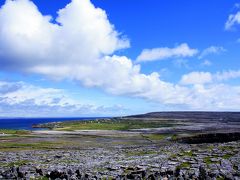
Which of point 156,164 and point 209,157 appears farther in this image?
point 209,157

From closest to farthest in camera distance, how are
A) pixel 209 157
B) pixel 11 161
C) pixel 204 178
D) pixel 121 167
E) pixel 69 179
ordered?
1. pixel 204 178
2. pixel 69 179
3. pixel 121 167
4. pixel 209 157
5. pixel 11 161

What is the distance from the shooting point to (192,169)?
3841cm

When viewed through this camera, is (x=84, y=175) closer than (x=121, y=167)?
Yes

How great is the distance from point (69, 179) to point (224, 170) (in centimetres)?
1634

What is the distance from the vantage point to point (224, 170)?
37531 millimetres

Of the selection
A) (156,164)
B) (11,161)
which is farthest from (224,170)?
(11,161)

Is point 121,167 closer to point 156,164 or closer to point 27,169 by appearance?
point 156,164

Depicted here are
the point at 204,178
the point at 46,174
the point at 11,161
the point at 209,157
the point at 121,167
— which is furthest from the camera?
the point at 11,161

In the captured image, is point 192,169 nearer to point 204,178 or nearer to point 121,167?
point 204,178

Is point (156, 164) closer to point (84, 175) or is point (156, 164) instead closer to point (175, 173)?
point (175, 173)

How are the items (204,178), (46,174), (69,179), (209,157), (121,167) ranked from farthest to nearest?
(209,157)
(121,167)
(46,174)
(69,179)
(204,178)

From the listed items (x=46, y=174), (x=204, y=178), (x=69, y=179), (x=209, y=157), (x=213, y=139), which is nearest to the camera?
(x=204, y=178)

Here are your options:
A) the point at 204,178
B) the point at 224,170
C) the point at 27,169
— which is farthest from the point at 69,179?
the point at 224,170

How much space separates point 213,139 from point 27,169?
74768mm
